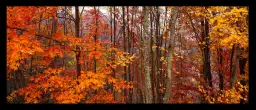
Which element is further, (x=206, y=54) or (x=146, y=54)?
(x=206, y=54)

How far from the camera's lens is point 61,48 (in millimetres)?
9188

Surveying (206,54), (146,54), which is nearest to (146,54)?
(146,54)

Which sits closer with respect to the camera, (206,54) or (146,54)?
(146,54)

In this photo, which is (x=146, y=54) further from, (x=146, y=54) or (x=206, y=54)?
(x=206, y=54)

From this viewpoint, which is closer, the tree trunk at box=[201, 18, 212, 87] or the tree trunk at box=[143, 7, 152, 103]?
the tree trunk at box=[143, 7, 152, 103]

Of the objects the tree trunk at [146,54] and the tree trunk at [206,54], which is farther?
the tree trunk at [206,54]

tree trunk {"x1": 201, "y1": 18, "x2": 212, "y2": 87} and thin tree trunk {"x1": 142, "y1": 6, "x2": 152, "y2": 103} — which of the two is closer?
thin tree trunk {"x1": 142, "y1": 6, "x2": 152, "y2": 103}

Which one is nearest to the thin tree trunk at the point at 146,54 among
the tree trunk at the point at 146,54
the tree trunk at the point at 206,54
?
the tree trunk at the point at 146,54

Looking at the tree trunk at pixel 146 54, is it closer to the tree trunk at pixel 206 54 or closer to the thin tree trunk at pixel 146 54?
the thin tree trunk at pixel 146 54

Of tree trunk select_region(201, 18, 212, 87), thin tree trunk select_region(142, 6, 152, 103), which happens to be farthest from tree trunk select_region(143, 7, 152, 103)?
tree trunk select_region(201, 18, 212, 87)

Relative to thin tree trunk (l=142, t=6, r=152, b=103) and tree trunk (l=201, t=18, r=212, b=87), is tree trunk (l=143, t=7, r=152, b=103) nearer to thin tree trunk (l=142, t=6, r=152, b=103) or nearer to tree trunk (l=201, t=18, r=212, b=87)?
thin tree trunk (l=142, t=6, r=152, b=103)
